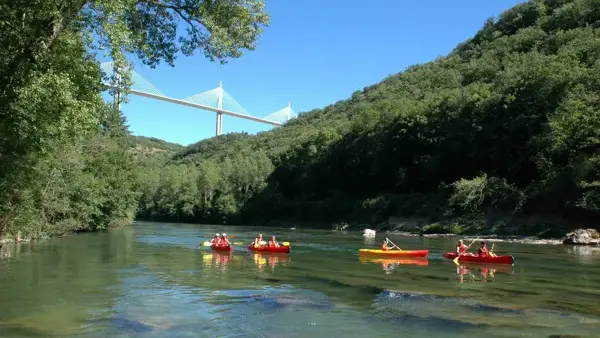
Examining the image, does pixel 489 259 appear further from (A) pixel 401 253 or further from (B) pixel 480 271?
(A) pixel 401 253

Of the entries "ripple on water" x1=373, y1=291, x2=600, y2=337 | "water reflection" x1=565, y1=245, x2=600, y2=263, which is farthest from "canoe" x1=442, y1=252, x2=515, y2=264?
"ripple on water" x1=373, y1=291, x2=600, y2=337

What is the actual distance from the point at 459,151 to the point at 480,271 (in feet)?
132

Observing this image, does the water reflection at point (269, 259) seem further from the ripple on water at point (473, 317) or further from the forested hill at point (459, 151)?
the forested hill at point (459, 151)

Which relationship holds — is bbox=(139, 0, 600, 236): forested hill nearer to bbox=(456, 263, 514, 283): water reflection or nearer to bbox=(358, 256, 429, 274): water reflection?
bbox=(456, 263, 514, 283): water reflection

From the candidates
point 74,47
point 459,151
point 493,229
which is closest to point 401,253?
point 74,47

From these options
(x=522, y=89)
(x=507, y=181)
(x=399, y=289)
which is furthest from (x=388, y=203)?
(x=399, y=289)

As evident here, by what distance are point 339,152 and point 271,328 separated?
243 ft

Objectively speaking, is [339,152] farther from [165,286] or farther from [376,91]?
[165,286]

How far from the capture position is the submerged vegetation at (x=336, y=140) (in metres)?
13.9

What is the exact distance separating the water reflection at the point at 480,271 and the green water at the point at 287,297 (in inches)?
2.0

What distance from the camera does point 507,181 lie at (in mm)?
56000

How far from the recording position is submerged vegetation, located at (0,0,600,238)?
547 inches

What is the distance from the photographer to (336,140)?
89.2 metres

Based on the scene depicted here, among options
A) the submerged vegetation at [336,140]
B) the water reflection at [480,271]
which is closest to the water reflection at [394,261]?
the water reflection at [480,271]
